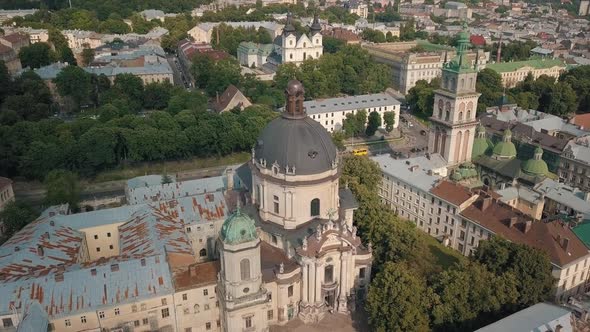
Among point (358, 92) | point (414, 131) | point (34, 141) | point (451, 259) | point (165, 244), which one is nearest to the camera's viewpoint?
point (165, 244)

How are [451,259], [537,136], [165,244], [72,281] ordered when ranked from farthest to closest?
1. [537,136]
2. [451,259]
3. [165,244]
4. [72,281]

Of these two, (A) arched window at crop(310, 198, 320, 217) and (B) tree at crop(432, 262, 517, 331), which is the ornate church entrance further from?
(B) tree at crop(432, 262, 517, 331)

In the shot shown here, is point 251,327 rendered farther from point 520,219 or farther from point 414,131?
point 414,131

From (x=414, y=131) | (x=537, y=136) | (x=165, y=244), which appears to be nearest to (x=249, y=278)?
(x=165, y=244)

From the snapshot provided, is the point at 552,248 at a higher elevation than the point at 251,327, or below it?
higher

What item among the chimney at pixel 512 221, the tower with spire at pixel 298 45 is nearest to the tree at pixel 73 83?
the tower with spire at pixel 298 45

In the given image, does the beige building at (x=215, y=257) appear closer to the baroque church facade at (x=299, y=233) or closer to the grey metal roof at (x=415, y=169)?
the baroque church facade at (x=299, y=233)

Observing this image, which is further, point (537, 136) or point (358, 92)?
point (358, 92)
